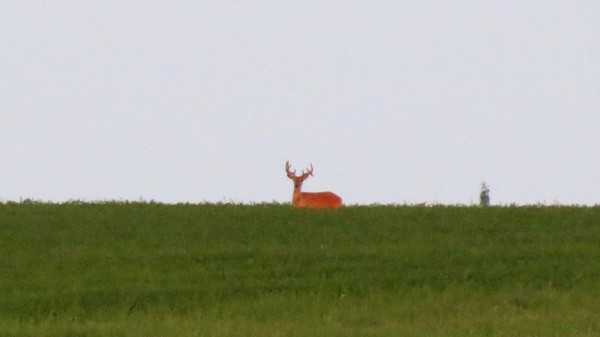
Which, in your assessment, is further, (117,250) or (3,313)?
(117,250)

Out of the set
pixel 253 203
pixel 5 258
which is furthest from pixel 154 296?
pixel 253 203

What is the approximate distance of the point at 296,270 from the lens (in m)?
17.9

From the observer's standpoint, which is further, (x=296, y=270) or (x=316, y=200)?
(x=316, y=200)

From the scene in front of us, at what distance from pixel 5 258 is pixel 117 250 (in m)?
1.63

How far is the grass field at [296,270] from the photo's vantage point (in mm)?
14383

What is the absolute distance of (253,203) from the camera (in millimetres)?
23750

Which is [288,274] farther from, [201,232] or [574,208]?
[574,208]

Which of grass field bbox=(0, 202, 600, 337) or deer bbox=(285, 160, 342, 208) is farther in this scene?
deer bbox=(285, 160, 342, 208)

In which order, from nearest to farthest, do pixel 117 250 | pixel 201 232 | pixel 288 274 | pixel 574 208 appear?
1. pixel 288 274
2. pixel 117 250
3. pixel 201 232
4. pixel 574 208

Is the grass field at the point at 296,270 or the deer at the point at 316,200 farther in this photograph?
the deer at the point at 316,200

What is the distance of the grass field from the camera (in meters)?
14.4

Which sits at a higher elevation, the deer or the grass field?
the deer

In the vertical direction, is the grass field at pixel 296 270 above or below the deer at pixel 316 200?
below

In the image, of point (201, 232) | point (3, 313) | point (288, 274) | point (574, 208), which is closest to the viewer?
point (3, 313)
